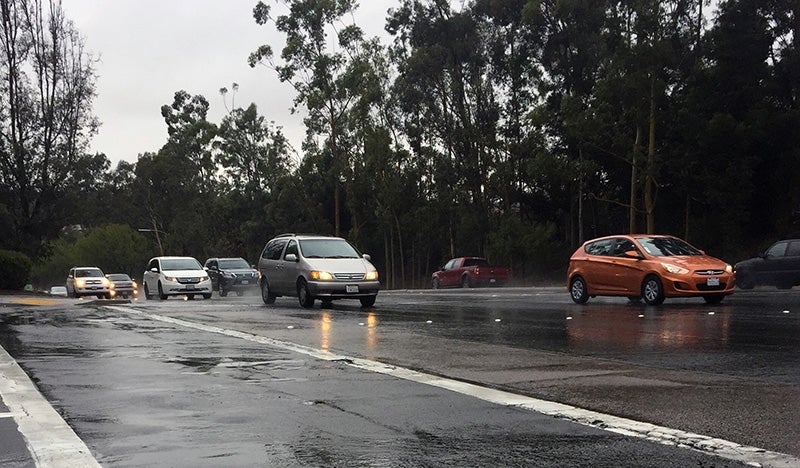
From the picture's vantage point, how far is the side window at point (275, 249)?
2366cm

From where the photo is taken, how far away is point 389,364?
1060 centimetres

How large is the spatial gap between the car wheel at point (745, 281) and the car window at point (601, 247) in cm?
791

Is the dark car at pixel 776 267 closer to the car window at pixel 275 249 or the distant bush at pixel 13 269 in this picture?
the car window at pixel 275 249

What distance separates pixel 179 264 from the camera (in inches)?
1325

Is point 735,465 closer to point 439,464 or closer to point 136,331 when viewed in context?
point 439,464

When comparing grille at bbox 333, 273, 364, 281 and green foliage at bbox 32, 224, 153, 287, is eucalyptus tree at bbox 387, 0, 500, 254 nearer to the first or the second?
grille at bbox 333, 273, 364, 281

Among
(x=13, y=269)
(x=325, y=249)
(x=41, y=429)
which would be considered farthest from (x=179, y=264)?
(x=41, y=429)

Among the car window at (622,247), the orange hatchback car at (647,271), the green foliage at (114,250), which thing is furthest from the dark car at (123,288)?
the green foliage at (114,250)

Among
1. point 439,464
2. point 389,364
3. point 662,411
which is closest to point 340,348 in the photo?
point 389,364

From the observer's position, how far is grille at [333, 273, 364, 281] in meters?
21.6

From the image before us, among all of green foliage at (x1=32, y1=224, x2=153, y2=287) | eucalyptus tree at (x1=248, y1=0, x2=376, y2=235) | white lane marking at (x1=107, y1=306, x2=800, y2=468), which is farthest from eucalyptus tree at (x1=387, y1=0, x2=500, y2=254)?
green foliage at (x1=32, y1=224, x2=153, y2=287)

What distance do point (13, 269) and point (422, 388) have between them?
31439 millimetres

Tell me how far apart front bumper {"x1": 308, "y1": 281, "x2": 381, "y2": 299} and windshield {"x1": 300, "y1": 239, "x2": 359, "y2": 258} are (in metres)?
1.08

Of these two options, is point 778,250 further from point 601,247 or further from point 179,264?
point 179,264
